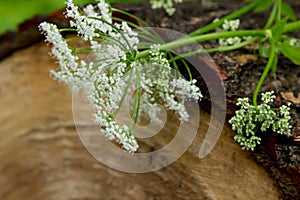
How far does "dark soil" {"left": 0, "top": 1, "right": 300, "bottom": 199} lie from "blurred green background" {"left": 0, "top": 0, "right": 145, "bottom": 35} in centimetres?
44

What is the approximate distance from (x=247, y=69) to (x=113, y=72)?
304mm

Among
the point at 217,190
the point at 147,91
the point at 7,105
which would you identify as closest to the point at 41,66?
the point at 7,105

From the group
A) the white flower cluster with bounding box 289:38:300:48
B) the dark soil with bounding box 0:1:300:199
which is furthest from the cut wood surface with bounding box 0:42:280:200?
the white flower cluster with bounding box 289:38:300:48

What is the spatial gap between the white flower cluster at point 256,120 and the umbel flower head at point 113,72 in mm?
76

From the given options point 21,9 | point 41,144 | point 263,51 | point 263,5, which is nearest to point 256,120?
point 263,51

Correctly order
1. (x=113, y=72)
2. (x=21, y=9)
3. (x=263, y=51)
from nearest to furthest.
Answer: (x=113, y=72) → (x=263, y=51) → (x=21, y=9)

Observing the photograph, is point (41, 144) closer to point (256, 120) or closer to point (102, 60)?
point (102, 60)

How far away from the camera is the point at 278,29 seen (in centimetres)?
95

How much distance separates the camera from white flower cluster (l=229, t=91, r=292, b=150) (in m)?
0.81

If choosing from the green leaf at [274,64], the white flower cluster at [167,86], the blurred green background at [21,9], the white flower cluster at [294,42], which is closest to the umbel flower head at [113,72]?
the white flower cluster at [167,86]

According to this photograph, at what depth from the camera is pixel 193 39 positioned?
0.90 meters

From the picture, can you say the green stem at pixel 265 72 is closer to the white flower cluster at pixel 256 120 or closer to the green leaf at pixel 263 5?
the white flower cluster at pixel 256 120

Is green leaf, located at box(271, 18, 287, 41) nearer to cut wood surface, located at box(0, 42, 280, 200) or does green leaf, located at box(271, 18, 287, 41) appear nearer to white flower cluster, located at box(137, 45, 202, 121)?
white flower cluster, located at box(137, 45, 202, 121)

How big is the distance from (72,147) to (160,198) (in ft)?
0.88
